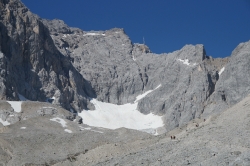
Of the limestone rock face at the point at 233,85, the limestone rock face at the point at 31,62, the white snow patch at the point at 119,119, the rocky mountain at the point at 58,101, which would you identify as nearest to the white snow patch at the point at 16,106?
the rocky mountain at the point at 58,101

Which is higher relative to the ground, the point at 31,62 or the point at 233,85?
the point at 31,62

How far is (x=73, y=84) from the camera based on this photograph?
7721 inches

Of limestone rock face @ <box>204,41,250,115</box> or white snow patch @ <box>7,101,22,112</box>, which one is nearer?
white snow patch @ <box>7,101,22,112</box>

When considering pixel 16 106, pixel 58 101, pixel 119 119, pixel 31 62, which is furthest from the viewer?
pixel 119 119

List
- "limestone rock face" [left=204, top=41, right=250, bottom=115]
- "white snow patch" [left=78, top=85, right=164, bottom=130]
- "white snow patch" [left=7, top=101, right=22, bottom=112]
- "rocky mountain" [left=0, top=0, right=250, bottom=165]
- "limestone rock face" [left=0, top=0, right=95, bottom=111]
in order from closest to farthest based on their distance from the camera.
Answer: "rocky mountain" [left=0, top=0, right=250, bottom=165], "white snow patch" [left=7, top=101, right=22, bottom=112], "limestone rock face" [left=0, top=0, right=95, bottom=111], "limestone rock face" [left=204, top=41, right=250, bottom=115], "white snow patch" [left=78, top=85, right=164, bottom=130]

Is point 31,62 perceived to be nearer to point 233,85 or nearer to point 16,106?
point 16,106

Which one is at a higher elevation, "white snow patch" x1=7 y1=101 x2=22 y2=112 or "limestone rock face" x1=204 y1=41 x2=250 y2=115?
"limestone rock face" x1=204 y1=41 x2=250 y2=115

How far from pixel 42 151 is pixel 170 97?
127 metres

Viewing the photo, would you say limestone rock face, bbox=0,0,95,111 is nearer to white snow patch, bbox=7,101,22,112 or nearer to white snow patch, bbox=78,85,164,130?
white snow patch, bbox=78,85,164,130

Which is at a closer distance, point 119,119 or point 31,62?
point 31,62

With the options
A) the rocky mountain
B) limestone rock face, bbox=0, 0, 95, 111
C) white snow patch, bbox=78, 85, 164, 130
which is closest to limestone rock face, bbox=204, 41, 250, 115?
the rocky mountain


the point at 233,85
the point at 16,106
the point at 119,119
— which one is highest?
the point at 233,85

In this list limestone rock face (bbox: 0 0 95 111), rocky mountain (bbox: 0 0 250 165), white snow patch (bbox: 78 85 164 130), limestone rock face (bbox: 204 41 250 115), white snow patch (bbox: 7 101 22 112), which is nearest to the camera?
rocky mountain (bbox: 0 0 250 165)

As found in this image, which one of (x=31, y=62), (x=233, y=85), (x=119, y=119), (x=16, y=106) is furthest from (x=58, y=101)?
(x=233, y=85)
